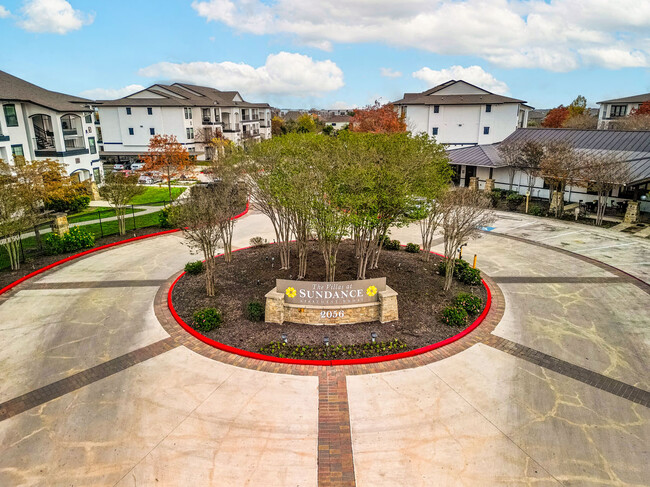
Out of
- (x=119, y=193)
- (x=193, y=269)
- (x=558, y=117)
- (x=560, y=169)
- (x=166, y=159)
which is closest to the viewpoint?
(x=193, y=269)

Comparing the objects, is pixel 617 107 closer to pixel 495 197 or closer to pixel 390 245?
pixel 495 197

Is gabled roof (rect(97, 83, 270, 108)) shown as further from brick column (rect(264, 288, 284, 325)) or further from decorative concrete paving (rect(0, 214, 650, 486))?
brick column (rect(264, 288, 284, 325))

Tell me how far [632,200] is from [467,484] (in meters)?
28.7

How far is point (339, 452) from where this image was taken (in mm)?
8602

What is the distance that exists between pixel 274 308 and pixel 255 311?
0.72 meters

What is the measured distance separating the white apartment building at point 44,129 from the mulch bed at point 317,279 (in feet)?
57.4

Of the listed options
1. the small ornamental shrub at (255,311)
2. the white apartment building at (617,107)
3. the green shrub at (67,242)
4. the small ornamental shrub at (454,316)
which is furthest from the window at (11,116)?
the white apartment building at (617,107)

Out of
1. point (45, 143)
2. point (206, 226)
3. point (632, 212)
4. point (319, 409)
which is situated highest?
point (45, 143)

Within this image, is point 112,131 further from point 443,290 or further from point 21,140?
point 443,290

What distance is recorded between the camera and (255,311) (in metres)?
13.6

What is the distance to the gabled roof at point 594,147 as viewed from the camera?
28906mm

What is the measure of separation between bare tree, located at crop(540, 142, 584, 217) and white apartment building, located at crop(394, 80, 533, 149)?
21151 mm

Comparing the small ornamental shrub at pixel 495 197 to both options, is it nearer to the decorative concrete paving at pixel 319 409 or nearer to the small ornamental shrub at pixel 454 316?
the decorative concrete paving at pixel 319 409

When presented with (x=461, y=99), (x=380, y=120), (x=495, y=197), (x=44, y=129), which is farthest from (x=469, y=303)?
(x=461, y=99)
